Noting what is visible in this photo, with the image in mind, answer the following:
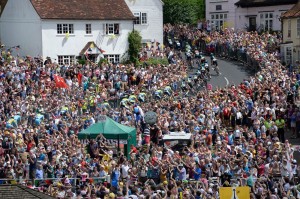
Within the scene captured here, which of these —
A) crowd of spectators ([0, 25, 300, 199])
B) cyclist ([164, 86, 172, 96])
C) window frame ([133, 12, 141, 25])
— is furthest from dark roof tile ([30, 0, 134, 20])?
cyclist ([164, 86, 172, 96])

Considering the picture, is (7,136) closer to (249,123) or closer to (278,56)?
(249,123)

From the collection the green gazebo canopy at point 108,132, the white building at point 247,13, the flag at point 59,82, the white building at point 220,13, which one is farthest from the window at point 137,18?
the green gazebo canopy at point 108,132

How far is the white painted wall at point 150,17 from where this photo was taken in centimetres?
7425

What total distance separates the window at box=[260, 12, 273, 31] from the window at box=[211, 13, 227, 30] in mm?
4559

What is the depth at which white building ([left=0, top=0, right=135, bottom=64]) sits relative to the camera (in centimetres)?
6669

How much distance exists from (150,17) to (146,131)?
100 ft

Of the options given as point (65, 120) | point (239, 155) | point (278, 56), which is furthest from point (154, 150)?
point (278, 56)

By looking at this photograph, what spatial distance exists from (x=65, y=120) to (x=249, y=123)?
966 centimetres

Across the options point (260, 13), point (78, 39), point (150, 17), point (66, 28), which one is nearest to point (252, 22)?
point (260, 13)

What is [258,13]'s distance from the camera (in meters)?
82.8

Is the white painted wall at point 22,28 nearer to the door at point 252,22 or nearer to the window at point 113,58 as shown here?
the window at point 113,58

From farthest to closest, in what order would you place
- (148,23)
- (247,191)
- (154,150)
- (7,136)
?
(148,23), (7,136), (154,150), (247,191)

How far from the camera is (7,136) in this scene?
4244 centimetres

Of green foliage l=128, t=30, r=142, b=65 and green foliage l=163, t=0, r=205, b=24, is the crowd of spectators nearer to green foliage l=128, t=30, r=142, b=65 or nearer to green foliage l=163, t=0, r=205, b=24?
green foliage l=128, t=30, r=142, b=65
